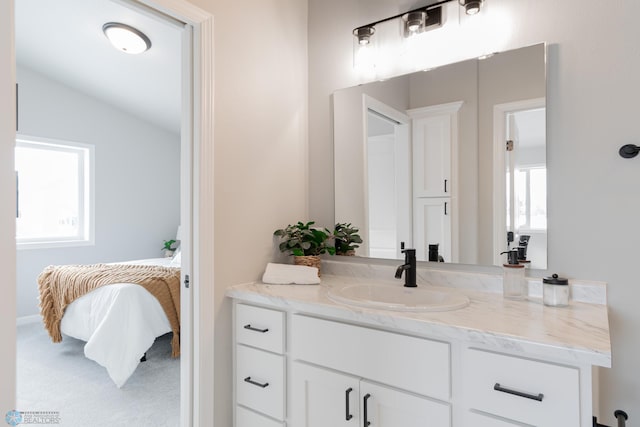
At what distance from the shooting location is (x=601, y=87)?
Result: 132 centimetres

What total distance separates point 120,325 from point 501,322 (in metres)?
2.57

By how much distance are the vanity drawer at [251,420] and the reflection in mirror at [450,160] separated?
2.93ft

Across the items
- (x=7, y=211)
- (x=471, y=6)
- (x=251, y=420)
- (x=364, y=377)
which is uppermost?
(x=471, y=6)

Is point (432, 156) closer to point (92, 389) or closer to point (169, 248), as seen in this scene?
point (92, 389)

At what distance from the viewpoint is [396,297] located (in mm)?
1596

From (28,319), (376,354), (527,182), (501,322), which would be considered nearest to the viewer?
(501,322)

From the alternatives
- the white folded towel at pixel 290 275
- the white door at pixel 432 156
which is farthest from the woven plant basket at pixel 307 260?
the white door at pixel 432 156

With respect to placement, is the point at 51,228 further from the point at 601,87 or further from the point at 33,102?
the point at 601,87

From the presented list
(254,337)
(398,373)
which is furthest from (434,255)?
(254,337)

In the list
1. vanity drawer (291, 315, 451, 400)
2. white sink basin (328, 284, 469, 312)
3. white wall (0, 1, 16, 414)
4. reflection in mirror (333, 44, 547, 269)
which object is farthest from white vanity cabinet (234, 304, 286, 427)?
white wall (0, 1, 16, 414)

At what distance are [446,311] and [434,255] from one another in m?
0.54

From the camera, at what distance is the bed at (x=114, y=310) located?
8.41ft

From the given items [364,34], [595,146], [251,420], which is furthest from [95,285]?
[595,146]

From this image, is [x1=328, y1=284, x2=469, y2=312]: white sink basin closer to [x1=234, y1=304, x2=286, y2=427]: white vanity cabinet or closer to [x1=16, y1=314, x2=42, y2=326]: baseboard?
[x1=234, y1=304, x2=286, y2=427]: white vanity cabinet
